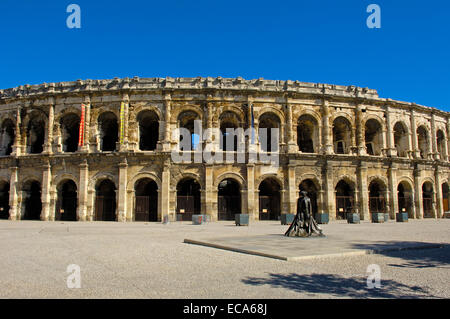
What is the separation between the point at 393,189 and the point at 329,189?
17.5 ft

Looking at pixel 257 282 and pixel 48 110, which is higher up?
pixel 48 110

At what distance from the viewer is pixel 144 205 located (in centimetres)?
2253

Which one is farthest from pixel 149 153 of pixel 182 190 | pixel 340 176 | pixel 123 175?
pixel 340 176

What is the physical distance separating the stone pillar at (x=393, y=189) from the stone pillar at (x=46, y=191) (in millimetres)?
23495

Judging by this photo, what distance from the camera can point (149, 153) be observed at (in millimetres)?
21953

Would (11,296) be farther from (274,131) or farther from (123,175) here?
(274,131)

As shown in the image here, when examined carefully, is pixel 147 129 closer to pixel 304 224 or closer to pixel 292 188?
pixel 292 188

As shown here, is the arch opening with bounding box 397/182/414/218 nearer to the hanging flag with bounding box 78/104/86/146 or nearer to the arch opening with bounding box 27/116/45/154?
the hanging flag with bounding box 78/104/86/146

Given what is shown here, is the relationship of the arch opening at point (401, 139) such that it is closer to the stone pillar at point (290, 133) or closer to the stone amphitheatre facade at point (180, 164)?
the stone amphitheatre facade at point (180, 164)

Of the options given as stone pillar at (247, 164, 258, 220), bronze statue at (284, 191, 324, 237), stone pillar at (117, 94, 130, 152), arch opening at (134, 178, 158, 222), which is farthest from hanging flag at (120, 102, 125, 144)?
bronze statue at (284, 191, 324, 237)

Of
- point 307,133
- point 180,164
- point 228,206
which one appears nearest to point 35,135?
point 180,164

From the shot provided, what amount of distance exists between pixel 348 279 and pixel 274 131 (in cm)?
1874
